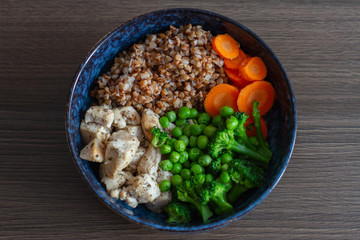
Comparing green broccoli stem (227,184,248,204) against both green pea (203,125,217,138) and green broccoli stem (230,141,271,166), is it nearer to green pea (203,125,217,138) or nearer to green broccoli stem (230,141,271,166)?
green broccoli stem (230,141,271,166)

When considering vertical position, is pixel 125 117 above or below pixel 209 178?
above

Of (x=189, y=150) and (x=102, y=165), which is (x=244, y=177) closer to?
(x=189, y=150)

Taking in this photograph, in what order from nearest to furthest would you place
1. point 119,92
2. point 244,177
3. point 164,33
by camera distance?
point 244,177, point 119,92, point 164,33

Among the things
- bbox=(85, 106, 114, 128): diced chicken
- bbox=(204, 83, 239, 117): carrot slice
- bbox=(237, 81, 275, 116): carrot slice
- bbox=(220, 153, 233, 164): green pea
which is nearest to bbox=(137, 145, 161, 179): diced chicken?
bbox=(85, 106, 114, 128): diced chicken

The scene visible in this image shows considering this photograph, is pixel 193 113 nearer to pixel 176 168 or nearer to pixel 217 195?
pixel 176 168

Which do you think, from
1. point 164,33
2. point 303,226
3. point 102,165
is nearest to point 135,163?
point 102,165

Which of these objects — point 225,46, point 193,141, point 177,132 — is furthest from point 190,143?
point 225,46
